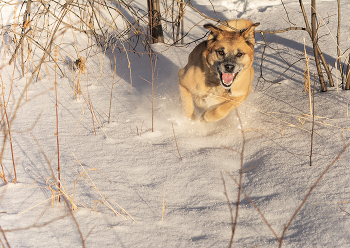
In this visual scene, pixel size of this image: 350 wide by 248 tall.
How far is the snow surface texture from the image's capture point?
1.33 metres

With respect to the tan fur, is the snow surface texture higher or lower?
lower

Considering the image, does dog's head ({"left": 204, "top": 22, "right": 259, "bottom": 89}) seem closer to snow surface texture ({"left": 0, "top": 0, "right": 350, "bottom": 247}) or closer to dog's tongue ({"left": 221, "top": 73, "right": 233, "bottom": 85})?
dog's tongue ({"left": 221, "top": 73, "right": 233, "bottom": 85})

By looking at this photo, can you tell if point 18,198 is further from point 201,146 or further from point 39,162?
point 201,146

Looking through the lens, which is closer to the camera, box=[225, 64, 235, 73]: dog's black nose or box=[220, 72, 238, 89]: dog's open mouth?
box=[225, 64, 235, 73]: dog's black nose

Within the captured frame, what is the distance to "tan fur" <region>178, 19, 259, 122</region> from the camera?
2.50 m

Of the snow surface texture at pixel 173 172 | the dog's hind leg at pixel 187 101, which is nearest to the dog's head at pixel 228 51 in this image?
the dog's hind leg at pixel 187 101

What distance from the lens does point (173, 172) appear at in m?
1.86

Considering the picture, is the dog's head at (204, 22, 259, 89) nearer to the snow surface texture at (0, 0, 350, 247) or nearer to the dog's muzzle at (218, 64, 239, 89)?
the dog's muzzle at (218, 64, 239, 89)

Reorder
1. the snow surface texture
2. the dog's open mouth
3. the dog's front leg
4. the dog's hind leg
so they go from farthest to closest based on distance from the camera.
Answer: the dog's hind leg → the dog's front leg → the dog's open mouth → the snow surface texture

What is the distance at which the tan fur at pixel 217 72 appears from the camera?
2.50m

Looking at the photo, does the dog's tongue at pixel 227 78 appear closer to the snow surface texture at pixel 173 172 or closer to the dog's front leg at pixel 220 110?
the dog's front leg at pixel 220 110

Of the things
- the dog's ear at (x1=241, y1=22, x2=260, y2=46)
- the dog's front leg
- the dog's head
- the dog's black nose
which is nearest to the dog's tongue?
the dog's head

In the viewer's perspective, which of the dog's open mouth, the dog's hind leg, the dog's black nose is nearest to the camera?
the dog's black nose

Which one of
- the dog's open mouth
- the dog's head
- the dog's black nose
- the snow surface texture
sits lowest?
the snow surface texture
